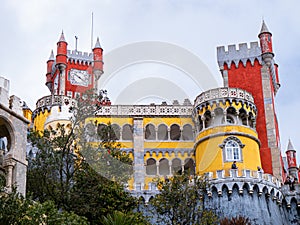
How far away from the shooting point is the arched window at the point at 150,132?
54188mm

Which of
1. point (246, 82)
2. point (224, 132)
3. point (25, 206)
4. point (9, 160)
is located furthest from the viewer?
point (246, 82)

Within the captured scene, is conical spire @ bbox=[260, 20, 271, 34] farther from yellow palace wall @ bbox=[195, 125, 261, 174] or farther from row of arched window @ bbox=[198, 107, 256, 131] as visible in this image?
yellow palace wall @ bbox=[195, 125, 261, 174]

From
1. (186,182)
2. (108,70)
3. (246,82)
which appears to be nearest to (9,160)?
(186,182)

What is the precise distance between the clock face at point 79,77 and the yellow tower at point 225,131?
65.5ft

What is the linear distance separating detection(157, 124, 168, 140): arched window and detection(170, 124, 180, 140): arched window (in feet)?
2.12

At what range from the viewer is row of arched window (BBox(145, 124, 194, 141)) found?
53938mm

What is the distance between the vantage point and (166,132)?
54656 millimetres

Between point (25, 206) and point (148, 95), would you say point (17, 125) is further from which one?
point (148, 95)

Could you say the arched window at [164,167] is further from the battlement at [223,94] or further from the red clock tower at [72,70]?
the red clock tower at [72,70]

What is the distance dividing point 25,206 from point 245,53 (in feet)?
121

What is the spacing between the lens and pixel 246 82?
55188 mm

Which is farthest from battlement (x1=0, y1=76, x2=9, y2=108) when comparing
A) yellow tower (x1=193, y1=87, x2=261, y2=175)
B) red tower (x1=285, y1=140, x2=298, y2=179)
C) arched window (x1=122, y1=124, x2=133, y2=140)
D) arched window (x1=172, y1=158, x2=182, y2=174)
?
red tower (x1=285, y1=140, x2=298, y2=179)

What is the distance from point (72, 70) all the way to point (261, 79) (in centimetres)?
2364

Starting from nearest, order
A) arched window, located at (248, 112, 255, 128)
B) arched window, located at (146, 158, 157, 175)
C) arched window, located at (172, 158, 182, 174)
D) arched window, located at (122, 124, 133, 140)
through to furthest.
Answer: arched window, located at (248, 112, 255, 128)
arched window, located at (172, 158, 182, 174)
arched window, located at (146, 158, 157, 175)
arched window, located at (122, 124, 133, 140)
